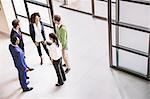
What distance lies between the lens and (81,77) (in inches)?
230

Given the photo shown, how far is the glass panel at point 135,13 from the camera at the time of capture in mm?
5031

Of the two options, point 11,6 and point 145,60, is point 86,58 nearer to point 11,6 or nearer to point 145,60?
point 145,60

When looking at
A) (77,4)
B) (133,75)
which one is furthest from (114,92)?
(77,4)

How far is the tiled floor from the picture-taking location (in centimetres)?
541

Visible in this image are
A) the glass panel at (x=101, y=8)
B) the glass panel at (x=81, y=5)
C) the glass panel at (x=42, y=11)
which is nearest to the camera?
the glass panel at (x=42, y=11)

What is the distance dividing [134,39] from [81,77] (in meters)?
1.44

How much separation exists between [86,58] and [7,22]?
2.57 metres

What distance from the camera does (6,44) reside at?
743 centimetres

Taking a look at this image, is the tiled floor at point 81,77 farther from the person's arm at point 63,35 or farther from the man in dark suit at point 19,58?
the person's arm at point 63,35

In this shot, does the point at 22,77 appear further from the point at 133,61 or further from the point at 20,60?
the point at 133,61

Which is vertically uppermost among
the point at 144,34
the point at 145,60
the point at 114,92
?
the point at 144,34

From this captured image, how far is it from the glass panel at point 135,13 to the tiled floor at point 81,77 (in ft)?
4.19

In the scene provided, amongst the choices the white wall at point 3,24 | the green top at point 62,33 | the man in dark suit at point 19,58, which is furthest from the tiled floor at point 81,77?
the green top at point 62,33

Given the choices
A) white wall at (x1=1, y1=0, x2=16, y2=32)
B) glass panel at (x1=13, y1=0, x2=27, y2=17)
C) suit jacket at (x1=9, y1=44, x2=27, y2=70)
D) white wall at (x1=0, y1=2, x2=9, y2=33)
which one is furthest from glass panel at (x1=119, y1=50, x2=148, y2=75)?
white wall at (x1=0, y1=2, x2=9, y2=33)
